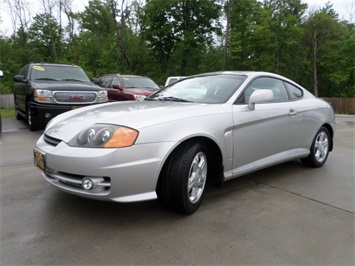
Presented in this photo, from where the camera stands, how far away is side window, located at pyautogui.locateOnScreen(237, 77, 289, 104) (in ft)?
11.6

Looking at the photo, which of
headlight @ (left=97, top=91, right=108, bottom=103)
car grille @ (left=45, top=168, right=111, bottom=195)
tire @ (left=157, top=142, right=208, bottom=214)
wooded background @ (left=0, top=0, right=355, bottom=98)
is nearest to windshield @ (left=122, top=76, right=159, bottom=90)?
headlight @ (left=97, top=91, right=108, bottom=103)

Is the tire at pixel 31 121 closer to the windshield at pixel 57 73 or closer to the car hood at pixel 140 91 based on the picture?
the windshield at pixel 57 73

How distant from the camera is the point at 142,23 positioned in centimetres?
3366

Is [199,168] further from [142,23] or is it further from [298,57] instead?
[298,57]

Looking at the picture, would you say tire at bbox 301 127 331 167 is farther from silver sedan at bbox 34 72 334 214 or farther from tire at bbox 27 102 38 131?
tire at bbox 27 102 38 131

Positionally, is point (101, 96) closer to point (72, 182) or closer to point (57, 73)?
point (57, 73)

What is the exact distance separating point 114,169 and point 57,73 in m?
6.54

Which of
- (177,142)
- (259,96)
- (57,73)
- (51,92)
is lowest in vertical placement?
(177,142)

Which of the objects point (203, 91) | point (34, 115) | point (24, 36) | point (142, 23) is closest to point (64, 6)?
point (24, 36)

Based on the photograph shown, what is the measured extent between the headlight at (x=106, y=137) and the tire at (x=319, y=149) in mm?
3017

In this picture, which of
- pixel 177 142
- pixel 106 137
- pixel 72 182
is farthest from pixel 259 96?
pixel 72 182

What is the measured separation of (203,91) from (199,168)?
1.10 metres

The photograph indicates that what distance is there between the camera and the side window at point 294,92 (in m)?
4.28

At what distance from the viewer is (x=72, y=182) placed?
8.54ft
